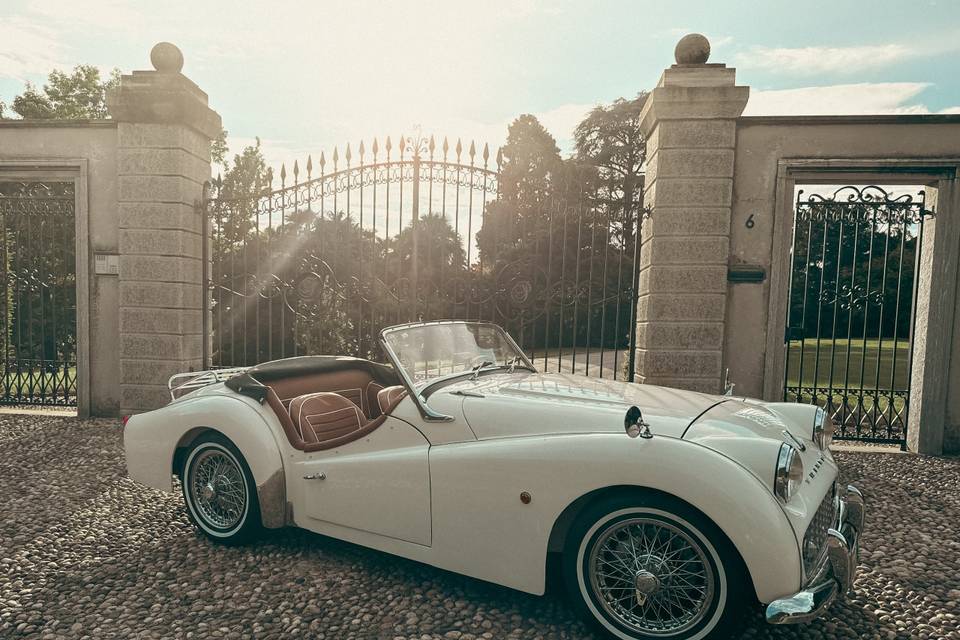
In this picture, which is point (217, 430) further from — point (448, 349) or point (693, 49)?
point (693, 49)

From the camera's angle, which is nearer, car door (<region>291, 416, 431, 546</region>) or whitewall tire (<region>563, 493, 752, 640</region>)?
whitewall tire (<region>563, 493, 752, 640</region>)

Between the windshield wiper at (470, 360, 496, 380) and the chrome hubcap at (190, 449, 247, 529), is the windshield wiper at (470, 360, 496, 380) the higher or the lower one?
the higher one

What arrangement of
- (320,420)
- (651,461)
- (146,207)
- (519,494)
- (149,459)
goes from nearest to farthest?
(651,461)
(519,494)
(320,420)
(149,459)
(146,207)

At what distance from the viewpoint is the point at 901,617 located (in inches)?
108

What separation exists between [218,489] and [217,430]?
0.39 meters

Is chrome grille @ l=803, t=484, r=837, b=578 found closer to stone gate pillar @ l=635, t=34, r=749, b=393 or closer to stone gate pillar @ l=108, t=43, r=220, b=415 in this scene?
stone gate pillar @ l=635, t=34, r=749, b=393

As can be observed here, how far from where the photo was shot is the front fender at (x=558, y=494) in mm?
2137

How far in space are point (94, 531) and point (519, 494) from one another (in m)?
2.98

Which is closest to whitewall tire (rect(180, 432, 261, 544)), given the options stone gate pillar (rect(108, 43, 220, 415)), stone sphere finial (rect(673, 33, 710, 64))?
stone gate pillar (rect(108, 43, 220, 415))

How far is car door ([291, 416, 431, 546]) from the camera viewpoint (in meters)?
2.79

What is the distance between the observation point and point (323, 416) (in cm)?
349

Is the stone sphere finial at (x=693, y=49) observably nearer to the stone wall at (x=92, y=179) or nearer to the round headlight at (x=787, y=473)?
the round headlight at (x=787, y=473)

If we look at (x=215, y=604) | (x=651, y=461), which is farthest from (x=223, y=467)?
(x=651, y=461)

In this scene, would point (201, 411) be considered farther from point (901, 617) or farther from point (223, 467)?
point (901, 617)
